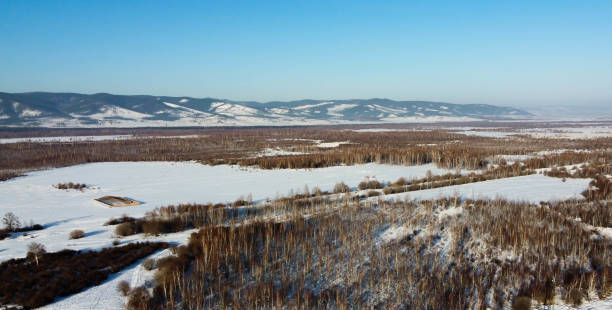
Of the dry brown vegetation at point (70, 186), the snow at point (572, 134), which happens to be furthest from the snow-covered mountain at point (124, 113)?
the dry brown vegetation at point (70, 186)

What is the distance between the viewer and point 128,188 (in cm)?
1883

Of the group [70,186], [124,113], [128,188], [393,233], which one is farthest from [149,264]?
[124,113]

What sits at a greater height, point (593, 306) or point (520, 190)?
point (520, 190)

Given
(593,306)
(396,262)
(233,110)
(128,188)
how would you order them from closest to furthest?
(593,306) → (396,262) → (128,188) → (233,110)

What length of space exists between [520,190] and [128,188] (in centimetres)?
1793

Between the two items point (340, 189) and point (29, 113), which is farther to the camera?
point (29, 113)

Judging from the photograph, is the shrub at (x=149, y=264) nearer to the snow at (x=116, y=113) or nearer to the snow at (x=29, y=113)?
the snow at (x=29, y=113)

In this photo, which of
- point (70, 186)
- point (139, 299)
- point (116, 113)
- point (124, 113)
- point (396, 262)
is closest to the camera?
point (139, 299)

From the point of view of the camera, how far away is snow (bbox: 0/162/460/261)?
34.8ft

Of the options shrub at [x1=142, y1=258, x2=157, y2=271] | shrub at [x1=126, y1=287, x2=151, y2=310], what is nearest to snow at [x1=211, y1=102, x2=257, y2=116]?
shrub at [x1=142, y1=258, x2=157, y2=271]

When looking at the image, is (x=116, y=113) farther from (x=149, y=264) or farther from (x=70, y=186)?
(x=149, y=264)

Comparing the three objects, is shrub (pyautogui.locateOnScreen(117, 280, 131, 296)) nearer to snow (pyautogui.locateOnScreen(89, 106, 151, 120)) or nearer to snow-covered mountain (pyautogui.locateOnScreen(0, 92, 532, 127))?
snow-covered mountain (pyautogui.locateOnScreen(0, 92, 532, 127))

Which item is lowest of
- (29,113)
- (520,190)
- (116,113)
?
(520,190)

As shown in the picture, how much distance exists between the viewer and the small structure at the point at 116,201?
48.0 ft
